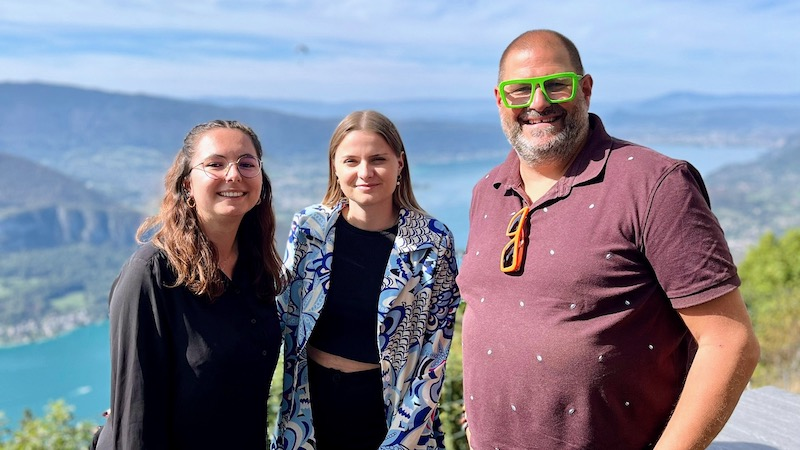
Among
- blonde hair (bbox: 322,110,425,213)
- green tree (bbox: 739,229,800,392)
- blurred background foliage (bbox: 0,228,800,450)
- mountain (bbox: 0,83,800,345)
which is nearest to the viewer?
blonde hair (bbox: 322,110,425,213)

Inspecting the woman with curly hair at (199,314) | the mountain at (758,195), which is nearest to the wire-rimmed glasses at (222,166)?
the woman with curly hair at (199,314)

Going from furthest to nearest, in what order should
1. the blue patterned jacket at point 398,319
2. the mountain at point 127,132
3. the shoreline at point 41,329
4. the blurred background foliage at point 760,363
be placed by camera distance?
the mountain at point 127,132
the shoreline at point 41,329
the blurred background foliage at point 760,363
the blue patterned jacket at point 398,319

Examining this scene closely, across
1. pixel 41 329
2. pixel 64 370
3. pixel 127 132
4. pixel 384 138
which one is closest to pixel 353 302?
pixel 384 138

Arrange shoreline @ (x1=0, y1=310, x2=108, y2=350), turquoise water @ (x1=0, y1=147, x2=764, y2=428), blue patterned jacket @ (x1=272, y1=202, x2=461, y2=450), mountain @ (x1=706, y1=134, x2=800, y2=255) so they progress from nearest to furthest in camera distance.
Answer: blue patterned jacket @ (x1=272, y1=202, x2=461, y2=450) → turquoise water @ (x1=0, y1=147, x2=764, y2=428) → shoreline @ (x1=0, y1=310, x2=108, y2=350) → mountain @ (x1=706, y1=134, x2=800, y2=255)

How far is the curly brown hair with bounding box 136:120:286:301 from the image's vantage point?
250cm

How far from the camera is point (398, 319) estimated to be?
3.01m

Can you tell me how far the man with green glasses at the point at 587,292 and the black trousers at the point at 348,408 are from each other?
485 millimetres

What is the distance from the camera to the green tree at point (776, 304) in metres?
12.9

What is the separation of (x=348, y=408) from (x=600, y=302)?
1.28 metres

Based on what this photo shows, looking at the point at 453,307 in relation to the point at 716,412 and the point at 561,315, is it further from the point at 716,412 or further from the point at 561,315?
the point at 716,412

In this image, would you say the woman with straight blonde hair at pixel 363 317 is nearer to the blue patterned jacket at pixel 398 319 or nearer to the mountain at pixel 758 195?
the blue patterned jacket at pixel 398 319

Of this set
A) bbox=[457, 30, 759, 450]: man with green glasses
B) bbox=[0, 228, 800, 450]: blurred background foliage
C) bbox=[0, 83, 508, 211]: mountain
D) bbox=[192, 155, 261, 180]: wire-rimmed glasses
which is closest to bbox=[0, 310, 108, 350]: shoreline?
bbox=[0, 83, 508, 211]: mountain

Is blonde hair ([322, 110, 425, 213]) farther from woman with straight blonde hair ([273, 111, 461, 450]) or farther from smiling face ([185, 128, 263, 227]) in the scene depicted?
smiling face ([185, 128, 263, 227])

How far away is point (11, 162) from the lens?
146 metres
